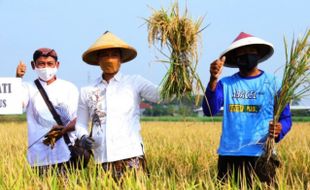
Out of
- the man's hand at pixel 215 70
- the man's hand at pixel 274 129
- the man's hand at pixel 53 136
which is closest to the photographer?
the man's hand at pixel 215 70

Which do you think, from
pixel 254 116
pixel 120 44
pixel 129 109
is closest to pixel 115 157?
pixel 129 109

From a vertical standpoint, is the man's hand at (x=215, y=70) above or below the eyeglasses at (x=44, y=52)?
below

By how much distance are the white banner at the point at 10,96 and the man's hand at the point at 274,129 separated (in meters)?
1.90

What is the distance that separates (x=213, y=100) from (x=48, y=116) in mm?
1344

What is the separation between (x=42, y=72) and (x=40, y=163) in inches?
27.9

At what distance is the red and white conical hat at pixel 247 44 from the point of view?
3.33 m

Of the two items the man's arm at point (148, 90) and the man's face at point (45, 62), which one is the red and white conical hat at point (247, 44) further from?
the man's face at point (45, 62)

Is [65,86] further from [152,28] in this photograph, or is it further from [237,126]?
[237,126]

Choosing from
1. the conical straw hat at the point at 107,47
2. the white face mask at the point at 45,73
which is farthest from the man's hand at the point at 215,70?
the white face mask at the point at 45,73

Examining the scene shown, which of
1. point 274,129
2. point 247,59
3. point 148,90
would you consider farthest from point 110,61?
point 274,129

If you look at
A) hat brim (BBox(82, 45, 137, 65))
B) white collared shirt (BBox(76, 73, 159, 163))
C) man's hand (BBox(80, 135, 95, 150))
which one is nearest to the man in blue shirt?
A: white collared shirt (BBox(76, 73, 159, 163))

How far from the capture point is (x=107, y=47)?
3250 millimetres

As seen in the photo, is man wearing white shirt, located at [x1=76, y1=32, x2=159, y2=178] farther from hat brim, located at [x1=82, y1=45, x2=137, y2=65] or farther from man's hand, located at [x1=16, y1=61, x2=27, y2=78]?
man's hand, located at [x1=16, y1=61, x2=27, y2=78]

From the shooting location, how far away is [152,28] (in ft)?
10.3
